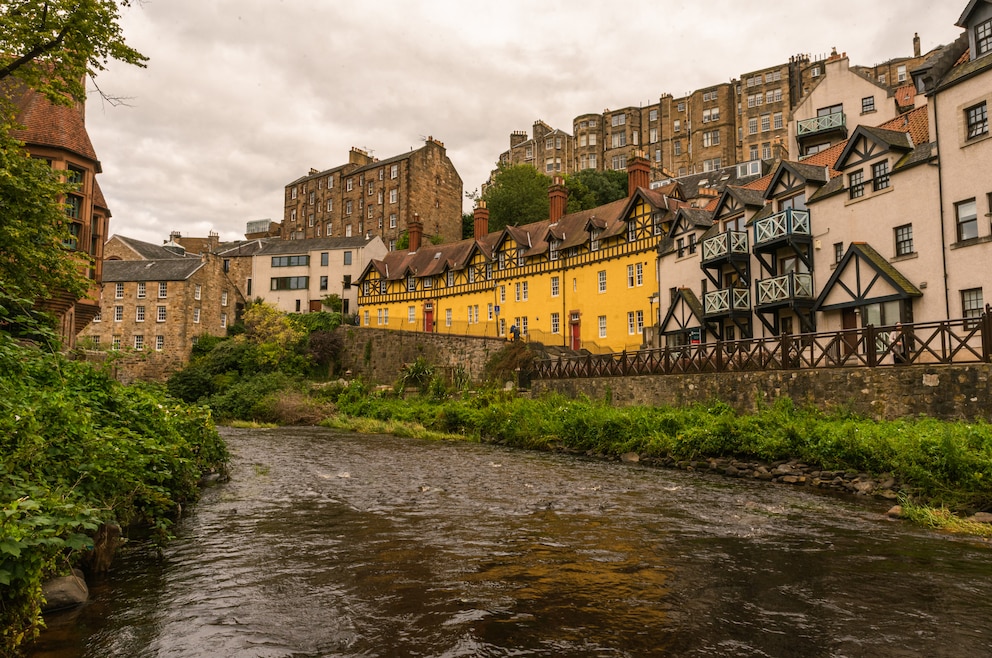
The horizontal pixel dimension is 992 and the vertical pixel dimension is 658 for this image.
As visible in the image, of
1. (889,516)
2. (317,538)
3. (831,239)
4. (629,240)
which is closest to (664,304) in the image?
(629,240)

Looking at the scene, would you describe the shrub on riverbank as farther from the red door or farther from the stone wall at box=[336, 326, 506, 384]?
the red door

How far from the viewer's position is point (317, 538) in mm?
9469

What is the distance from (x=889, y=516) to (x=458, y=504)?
7772 mm

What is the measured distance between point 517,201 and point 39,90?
53373 mm

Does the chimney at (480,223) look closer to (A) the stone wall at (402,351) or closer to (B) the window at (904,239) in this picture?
(A) the stone wall at (402,351)

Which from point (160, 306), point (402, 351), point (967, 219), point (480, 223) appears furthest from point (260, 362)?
point (967, 219)

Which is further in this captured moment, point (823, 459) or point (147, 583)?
point (823, 459)

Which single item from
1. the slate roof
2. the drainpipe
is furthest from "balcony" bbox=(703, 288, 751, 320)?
the slate roof

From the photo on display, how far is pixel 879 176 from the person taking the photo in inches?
934

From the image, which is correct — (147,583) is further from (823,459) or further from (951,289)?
(951,289)

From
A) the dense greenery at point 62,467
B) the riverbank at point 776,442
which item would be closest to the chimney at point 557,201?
the riverbank at point 776,442

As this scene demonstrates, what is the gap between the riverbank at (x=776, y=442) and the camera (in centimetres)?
1194

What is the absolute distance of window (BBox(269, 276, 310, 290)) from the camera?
61375 mm

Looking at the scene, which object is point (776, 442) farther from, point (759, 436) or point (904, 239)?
point (904, 239)
